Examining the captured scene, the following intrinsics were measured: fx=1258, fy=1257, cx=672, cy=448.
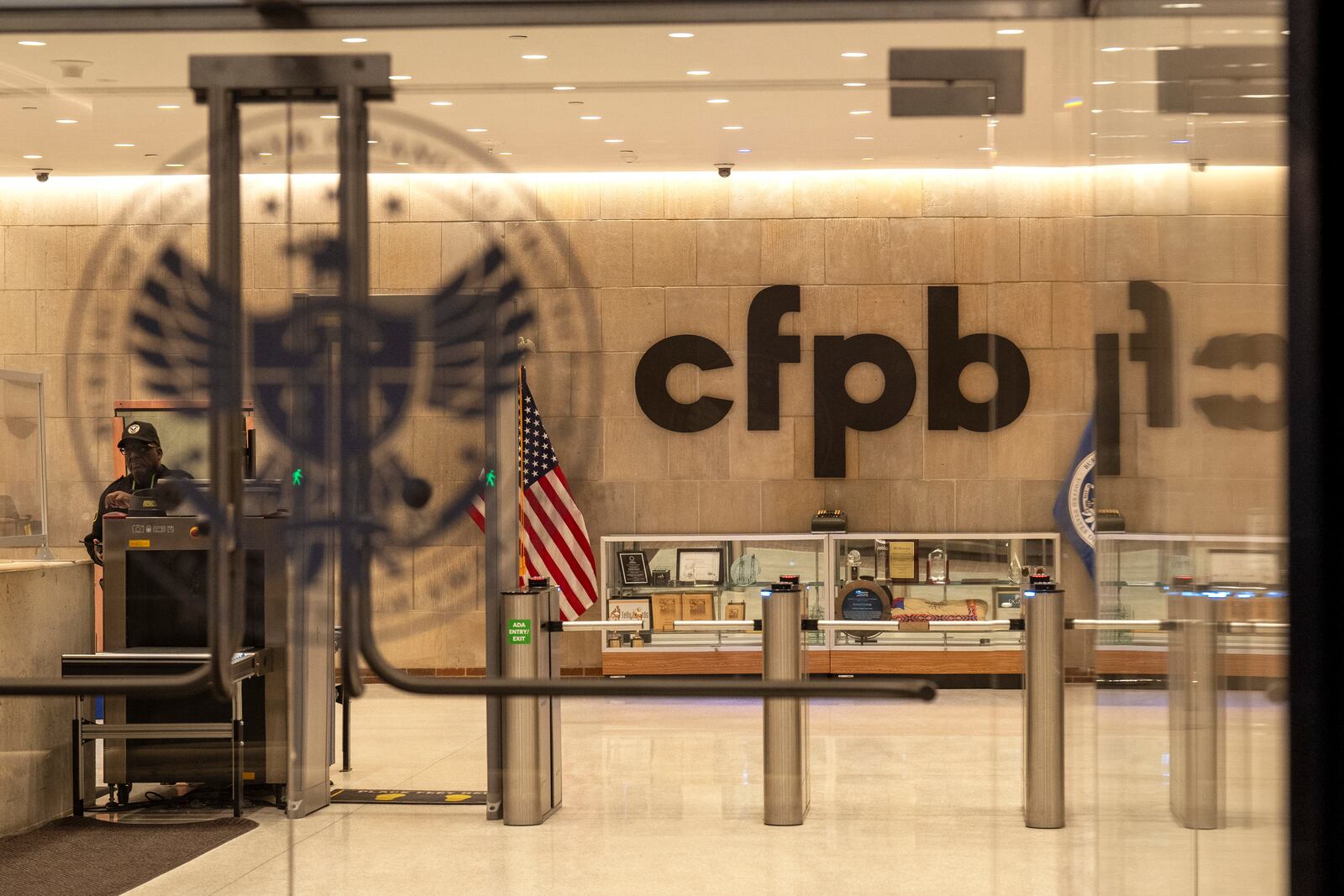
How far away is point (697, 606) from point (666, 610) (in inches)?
4.6

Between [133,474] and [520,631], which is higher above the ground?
[133,474]

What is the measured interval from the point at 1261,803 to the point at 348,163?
9.02ft

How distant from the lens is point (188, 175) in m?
3.77

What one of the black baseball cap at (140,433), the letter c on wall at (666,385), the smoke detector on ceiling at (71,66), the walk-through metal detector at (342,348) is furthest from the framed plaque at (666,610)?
the smoke detector on ceiling at (71,66)

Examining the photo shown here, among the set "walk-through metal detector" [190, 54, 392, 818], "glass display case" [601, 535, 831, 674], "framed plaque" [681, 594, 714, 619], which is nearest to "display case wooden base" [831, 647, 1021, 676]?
"glass display case" [601, 535, 831, 674]

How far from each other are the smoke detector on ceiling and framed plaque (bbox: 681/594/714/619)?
97.2 inches

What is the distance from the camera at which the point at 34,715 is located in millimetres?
4414

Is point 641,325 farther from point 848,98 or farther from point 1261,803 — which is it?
point 1261,803

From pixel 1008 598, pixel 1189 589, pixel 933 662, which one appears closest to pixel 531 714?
pixel 933 662

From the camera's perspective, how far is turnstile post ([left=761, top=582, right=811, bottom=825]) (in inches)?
155

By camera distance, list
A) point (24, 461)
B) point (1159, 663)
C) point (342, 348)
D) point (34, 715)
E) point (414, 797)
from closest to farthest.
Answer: point (1159, 663) < point (342, 348) < point (24, 461) < point (414, 797) < point (34, 715)

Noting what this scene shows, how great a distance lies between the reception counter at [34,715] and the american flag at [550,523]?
1456 mm

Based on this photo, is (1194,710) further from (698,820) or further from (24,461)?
(24,461)

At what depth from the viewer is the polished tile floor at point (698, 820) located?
4133mm
